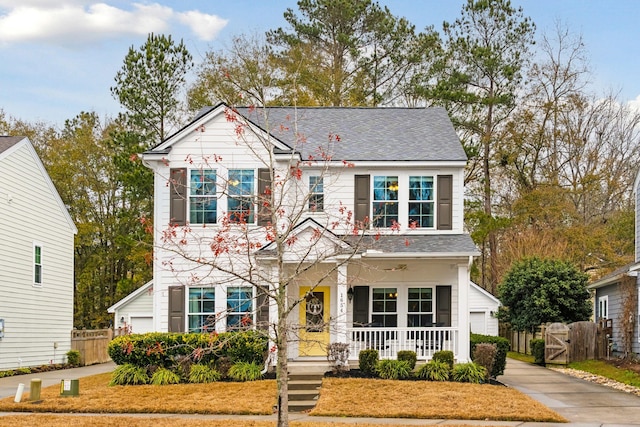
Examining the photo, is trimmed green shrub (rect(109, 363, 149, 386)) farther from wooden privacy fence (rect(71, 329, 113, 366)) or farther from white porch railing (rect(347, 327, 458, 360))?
wooden privacy fence (rect(71, 329, 113, 366))

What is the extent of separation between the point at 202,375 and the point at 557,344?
1376 cm

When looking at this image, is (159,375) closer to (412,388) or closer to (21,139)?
(412,388)

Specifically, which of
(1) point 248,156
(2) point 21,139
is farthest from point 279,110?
(2) point 21,139

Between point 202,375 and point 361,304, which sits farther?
point 361,304

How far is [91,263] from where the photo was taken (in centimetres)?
4544

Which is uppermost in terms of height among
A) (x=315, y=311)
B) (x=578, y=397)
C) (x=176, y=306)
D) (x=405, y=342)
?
(x=176, y=306)

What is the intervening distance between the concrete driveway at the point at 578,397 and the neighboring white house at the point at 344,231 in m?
2.48

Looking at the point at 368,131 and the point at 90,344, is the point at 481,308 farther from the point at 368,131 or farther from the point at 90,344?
the point at 90,344

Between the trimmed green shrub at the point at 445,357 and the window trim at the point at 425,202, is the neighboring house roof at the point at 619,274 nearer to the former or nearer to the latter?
the window trim at the point at 425,202

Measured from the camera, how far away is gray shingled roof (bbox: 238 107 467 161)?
23656mm

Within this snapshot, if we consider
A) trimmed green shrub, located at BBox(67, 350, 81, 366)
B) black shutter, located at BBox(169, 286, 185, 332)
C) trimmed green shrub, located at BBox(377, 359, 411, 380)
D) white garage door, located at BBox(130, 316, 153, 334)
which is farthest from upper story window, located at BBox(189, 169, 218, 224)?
white garage door, located at BBox(130, 316, 153, 334)

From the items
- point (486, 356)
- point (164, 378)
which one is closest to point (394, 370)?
point (486, 356)

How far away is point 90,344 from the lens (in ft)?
106

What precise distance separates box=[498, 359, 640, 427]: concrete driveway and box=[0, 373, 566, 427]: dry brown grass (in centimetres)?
73
